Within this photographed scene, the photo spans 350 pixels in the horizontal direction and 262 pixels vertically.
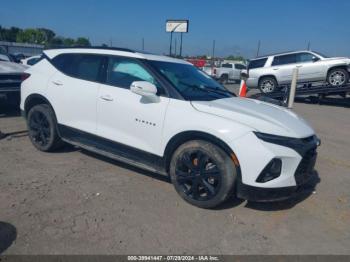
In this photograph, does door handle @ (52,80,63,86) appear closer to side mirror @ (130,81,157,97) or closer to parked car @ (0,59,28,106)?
side mirror @ (130,81,157,97)

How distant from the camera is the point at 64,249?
2.98m

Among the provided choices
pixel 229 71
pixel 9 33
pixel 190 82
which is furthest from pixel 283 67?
pixel 9 33

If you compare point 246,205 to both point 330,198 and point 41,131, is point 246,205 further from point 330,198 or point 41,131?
point 41,131

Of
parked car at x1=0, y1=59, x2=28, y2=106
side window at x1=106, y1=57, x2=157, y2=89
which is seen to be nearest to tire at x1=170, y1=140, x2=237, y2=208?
side window at x1=106, y1=57, x2=157, y2=89

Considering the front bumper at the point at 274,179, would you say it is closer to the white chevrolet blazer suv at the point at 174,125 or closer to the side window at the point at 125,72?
the white chevrolet blazer suv at the point at 174,125

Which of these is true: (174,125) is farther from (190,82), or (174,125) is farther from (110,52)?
(110,52)

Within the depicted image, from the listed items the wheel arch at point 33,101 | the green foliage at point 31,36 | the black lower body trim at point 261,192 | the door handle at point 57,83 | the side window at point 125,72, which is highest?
the green foliage at point 31,36

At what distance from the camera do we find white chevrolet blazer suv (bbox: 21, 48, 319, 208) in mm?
3652

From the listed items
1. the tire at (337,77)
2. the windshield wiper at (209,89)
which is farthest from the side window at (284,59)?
the windshield wiper at (209,89)

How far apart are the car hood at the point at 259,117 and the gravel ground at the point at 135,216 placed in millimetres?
990

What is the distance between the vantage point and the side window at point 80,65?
4875 millimetres

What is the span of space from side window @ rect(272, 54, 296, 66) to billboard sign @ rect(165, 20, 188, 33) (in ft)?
67.0

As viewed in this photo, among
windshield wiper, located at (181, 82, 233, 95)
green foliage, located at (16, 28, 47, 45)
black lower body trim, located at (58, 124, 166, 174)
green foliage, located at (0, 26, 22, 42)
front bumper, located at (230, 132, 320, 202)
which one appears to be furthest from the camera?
green foliage, located at (16, 28, 47, 45)

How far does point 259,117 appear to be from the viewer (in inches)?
152
